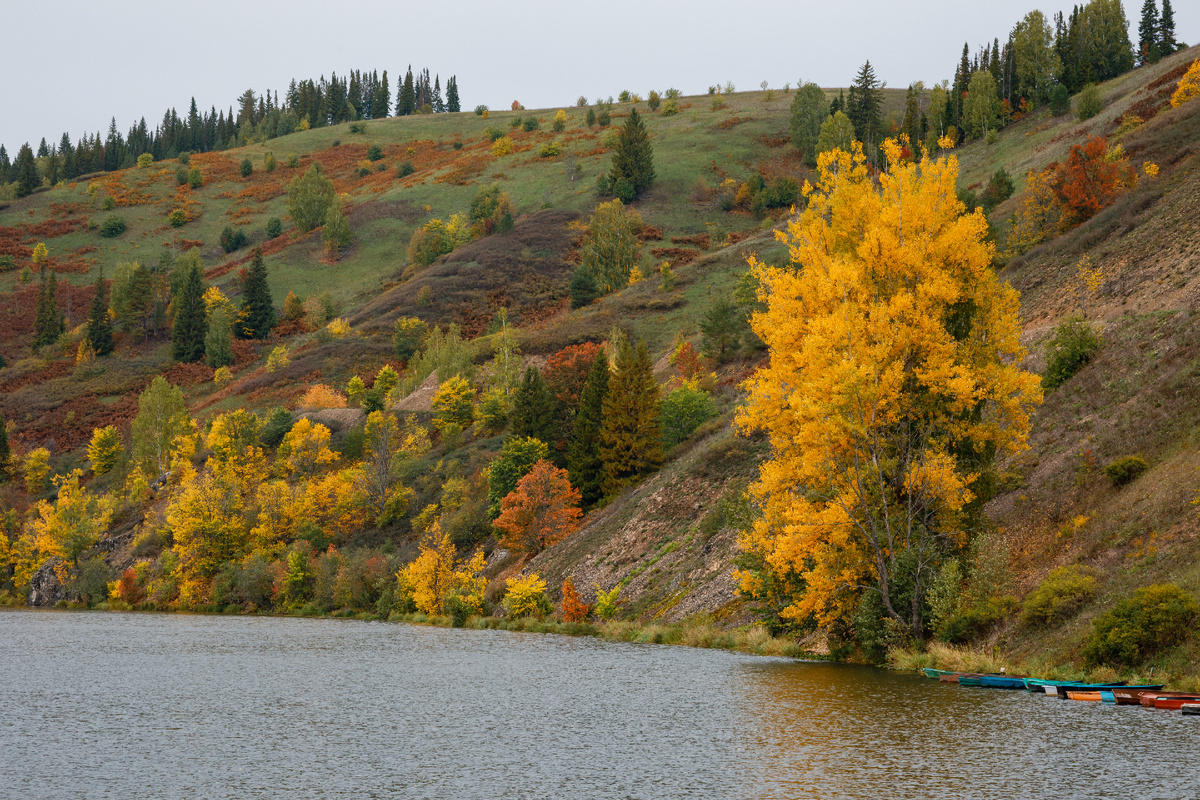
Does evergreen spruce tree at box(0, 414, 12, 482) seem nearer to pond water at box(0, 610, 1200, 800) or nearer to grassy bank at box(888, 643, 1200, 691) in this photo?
pond water at box(0, 610, 1200, 800)

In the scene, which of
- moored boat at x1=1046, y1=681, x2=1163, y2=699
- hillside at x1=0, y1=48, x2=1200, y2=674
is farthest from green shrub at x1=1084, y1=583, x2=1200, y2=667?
moored boat at x1=1046, y1=681, x2=1163, y2=699

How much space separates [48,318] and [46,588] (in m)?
75.5

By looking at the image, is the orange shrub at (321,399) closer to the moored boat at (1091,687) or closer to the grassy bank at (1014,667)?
the grassy bank at (1014,667)

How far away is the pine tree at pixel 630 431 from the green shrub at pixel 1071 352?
1210 inches

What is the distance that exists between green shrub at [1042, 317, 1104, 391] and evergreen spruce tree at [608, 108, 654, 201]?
405 ft

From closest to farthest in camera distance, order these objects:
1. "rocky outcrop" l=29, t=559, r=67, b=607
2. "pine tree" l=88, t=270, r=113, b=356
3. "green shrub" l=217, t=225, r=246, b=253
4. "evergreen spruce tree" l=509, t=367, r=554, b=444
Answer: "evergreen spruce tree" l=509, t=367, r=554, b=444 → "rocky outcrop" l=29, t=559, r=67, b=607 → "pine tree" l=88, t=270, r=113, b=356 → "green shrub" l=217, t=225, r=246, b=253

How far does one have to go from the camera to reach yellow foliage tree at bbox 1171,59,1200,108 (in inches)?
3078

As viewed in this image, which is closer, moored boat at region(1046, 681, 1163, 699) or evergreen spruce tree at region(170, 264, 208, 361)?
moored boat at region(1046, 681, 1163, 699)

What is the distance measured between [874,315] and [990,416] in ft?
23.2

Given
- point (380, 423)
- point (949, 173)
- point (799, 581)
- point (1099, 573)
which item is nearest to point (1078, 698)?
point (1099, 573)

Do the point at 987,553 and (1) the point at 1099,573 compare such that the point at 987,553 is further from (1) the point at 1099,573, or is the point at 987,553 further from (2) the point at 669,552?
Result: (2) the point at 669,552

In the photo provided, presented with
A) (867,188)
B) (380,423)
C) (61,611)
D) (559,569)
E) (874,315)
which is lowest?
(61,611)

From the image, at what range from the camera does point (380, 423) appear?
298 ft

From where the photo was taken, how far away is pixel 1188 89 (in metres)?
78.9
